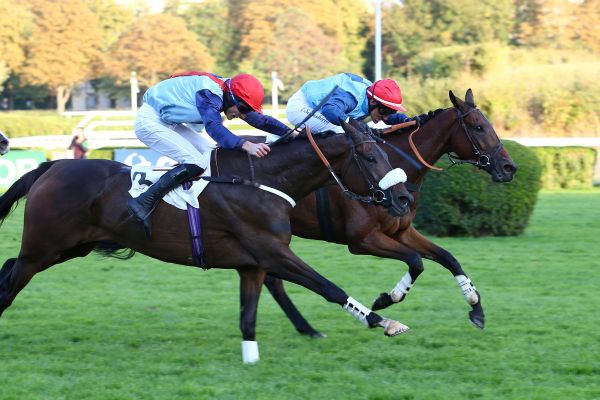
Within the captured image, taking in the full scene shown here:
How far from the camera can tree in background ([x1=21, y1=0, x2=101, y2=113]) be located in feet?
162

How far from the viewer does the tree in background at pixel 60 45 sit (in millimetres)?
49250

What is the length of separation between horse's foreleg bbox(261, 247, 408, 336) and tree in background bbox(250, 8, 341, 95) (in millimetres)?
37763

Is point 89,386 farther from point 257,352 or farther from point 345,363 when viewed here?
point 345,363

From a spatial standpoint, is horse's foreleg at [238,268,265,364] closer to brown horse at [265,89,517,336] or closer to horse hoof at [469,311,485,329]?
brown horse at [265,89,517,336]

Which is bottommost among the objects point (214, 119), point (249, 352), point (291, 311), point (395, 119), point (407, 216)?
point (291, 311)

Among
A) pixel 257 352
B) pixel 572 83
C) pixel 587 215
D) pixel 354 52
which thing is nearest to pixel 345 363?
pixel 257 352

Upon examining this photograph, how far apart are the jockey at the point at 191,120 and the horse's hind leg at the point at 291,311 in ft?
3.76

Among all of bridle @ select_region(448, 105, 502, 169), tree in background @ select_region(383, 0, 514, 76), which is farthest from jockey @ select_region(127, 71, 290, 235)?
tree in background @ select_region(383, 0, 514, 76)

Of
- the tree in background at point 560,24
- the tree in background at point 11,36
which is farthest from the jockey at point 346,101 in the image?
the tree in background at point 560,24

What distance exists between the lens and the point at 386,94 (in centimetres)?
681

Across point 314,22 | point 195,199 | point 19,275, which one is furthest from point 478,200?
point 314,22

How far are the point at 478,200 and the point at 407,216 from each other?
490 centimetres

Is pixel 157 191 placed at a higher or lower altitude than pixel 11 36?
higher

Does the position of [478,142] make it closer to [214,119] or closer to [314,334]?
[314,334]
